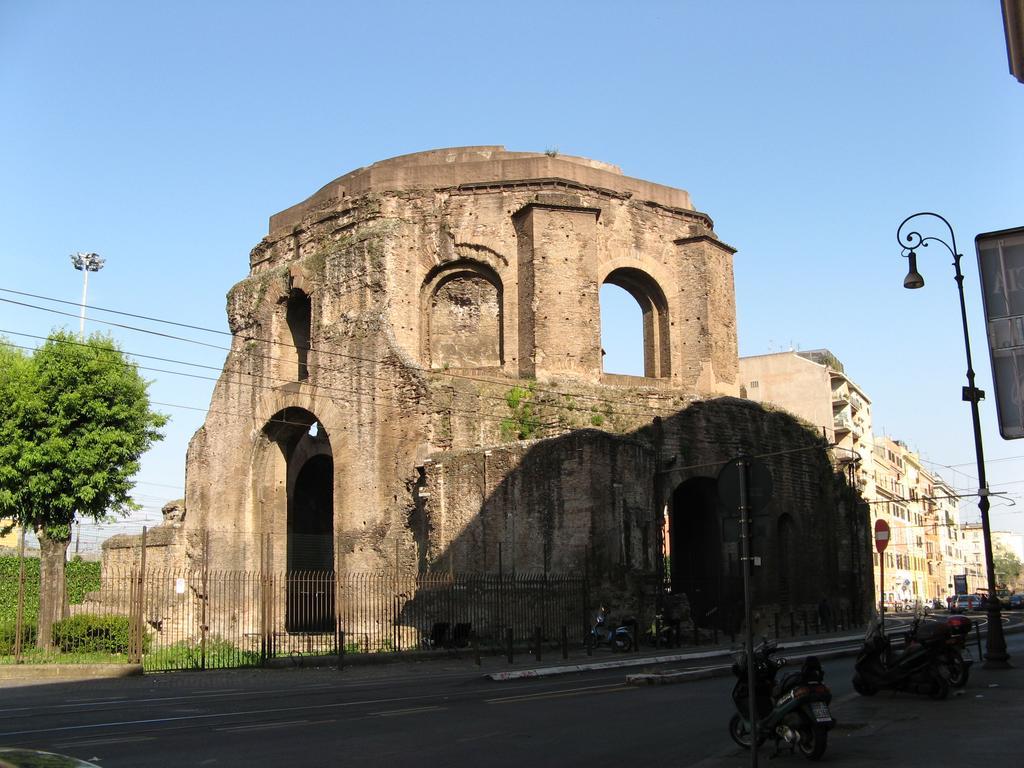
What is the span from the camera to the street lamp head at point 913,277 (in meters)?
15.8

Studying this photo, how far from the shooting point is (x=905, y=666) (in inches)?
443

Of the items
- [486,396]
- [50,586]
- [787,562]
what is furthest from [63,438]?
[787,562]

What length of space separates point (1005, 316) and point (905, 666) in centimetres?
729

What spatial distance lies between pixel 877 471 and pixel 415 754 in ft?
226

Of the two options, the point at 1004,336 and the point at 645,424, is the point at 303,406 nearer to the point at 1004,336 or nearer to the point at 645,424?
the point at 645,424

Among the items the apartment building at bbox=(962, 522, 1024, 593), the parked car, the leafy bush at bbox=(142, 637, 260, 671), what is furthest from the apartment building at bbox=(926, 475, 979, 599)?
the leafy bush at bbox=(142, 637, 260, 671)

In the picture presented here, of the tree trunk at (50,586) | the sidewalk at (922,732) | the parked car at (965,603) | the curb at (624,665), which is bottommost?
the parked car at (965,603)

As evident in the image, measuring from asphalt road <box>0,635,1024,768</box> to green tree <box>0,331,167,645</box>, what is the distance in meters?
→ 8.50

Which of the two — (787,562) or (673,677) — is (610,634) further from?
(787,562)

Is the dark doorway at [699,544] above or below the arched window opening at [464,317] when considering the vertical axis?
below

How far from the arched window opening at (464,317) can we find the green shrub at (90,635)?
10.4 metres

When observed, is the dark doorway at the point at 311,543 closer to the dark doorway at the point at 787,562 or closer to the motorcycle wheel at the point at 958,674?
the dark doorway at the point at 787,562

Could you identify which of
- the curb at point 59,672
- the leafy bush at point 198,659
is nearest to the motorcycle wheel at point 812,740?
the curb at point 59,672

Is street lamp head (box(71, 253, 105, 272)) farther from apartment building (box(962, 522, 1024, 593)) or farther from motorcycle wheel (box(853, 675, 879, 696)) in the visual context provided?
apartment building (box(962, 522, 1024, 593))
